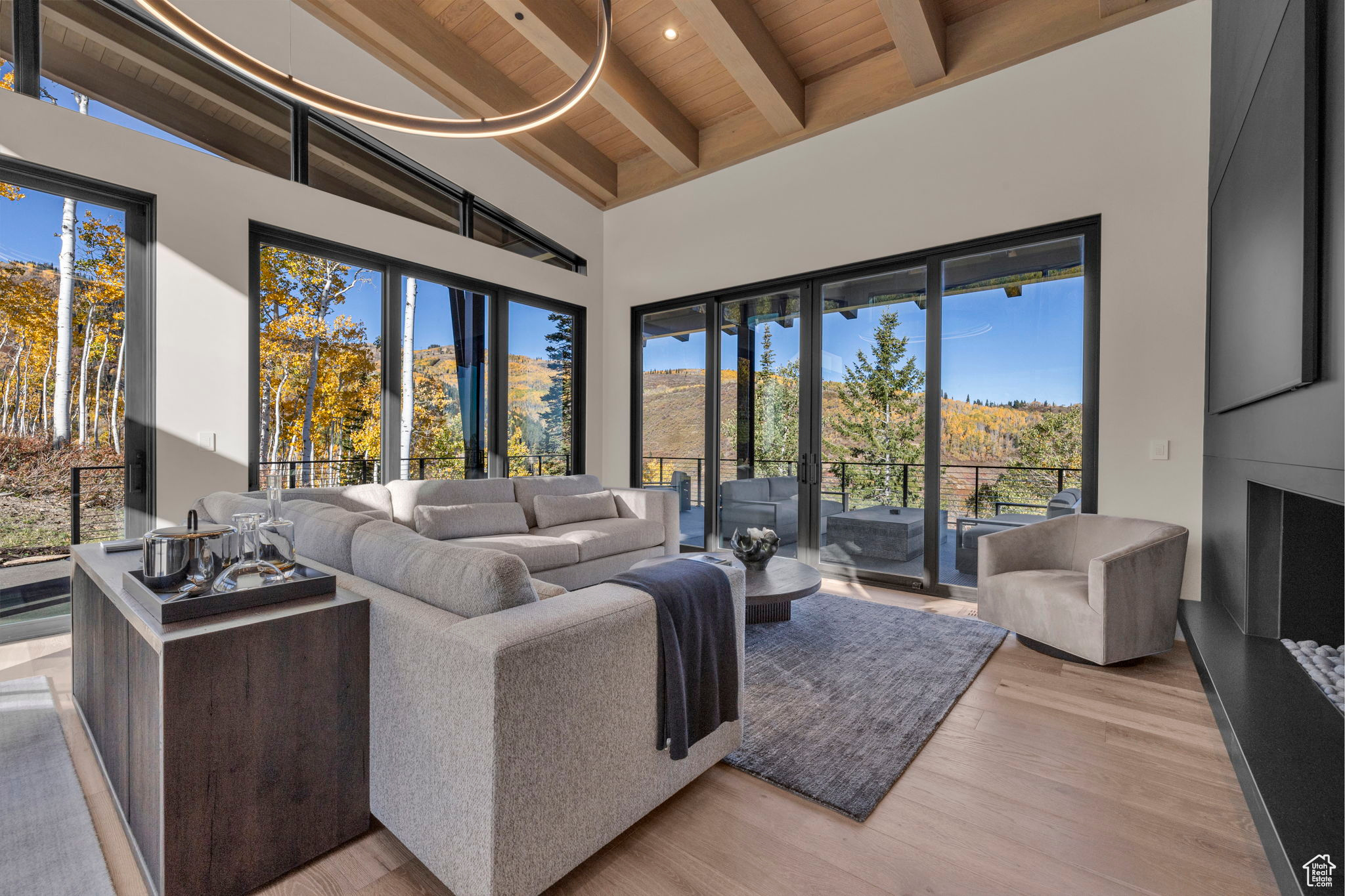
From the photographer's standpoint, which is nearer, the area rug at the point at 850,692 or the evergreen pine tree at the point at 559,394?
the area rug at the point at 850,692

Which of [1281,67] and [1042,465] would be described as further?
[1042,465]

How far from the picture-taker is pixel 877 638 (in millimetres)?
3262

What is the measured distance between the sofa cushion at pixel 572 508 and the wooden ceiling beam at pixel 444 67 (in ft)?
9.89

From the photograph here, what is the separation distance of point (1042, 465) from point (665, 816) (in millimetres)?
3298

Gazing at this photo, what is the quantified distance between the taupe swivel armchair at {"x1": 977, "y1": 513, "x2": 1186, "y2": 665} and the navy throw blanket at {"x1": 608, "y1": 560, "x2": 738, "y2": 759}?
193cm

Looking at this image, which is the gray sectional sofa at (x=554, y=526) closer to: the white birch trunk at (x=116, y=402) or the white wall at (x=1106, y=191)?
the white birch trunk at (x=116, y=402)

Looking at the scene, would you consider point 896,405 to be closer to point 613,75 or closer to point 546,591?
point 613,75

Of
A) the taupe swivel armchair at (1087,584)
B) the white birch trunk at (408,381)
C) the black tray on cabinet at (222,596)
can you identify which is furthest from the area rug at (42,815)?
the taupe swivel armchair at (1087,584)

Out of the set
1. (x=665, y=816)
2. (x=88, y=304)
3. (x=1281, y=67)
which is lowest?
(x=665, y=816)

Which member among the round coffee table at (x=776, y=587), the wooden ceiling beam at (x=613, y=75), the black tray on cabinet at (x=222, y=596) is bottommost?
the round coffee table at (x=776, y=587)

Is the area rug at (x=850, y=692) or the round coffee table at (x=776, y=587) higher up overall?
the round coffee table at (x=776, y=587)

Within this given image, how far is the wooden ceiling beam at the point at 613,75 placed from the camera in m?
3.68

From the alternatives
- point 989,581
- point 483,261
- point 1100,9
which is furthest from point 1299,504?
point 483,261

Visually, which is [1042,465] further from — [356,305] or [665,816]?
[356,305]
